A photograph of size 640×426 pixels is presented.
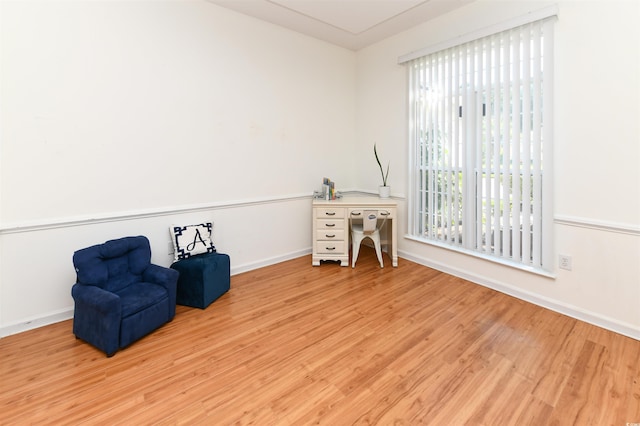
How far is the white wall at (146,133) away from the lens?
7.54 ft

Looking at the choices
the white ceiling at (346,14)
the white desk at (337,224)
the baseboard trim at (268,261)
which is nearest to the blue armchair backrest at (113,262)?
the baseboard trim at (268,261)

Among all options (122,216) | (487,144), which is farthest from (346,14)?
(122,216)

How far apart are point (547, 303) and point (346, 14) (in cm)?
331

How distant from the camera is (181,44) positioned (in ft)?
9.60

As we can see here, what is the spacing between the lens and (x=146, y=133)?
2.81 m

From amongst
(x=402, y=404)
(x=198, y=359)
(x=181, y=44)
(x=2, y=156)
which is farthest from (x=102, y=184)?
(x=402, y=404)

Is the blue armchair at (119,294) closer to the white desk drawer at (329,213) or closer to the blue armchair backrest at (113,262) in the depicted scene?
the blue armchair backrest at (113,262)

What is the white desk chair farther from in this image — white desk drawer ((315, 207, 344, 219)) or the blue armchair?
the blue armchair

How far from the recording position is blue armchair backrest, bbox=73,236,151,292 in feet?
7.51

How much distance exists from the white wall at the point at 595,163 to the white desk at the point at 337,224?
1.29 m

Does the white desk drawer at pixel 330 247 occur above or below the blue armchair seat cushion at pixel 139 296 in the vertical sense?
above

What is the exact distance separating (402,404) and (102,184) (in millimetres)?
2710

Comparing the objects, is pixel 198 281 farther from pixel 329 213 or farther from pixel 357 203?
pixel 357 203

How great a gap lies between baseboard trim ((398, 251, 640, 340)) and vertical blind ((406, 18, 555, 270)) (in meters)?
0.26
